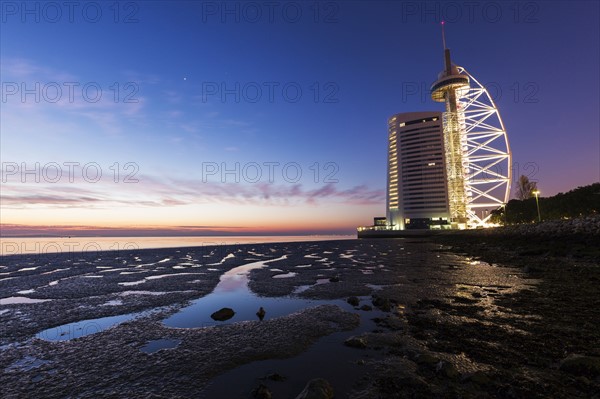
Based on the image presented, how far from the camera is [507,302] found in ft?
43.2

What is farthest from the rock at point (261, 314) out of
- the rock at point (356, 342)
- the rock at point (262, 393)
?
the rock at point (262, 393)

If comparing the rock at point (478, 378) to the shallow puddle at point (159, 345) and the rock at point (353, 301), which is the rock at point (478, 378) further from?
the shallow puddle at point (159, 345)

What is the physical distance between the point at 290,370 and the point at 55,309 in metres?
13.9

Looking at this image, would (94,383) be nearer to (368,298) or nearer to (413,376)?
(413,376)

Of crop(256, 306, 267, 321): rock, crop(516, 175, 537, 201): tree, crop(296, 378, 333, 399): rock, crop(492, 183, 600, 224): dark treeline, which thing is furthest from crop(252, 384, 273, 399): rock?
crop(516, 175, 537, 201): tree

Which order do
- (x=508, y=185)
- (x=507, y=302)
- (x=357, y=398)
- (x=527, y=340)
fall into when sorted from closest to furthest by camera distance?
1. (x=357, y=398)
2. (x=527, y=340)
3. (x=507, y=302)
4. (x=508, y=185)

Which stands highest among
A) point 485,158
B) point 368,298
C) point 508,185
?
point 485,158

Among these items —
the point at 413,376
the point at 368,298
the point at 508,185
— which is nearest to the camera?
the point at 413,376

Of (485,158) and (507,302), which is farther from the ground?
(485,158)

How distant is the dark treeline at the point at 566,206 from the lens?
72688 mm

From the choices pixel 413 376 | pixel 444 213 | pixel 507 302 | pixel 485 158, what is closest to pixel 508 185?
pixel 485 158

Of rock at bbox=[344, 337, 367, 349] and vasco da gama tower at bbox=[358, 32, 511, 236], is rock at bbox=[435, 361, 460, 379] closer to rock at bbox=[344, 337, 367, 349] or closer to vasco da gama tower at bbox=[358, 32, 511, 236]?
rock at bbox=[344, 337, 367, 349]

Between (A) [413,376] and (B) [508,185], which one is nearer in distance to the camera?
(A) [413,376]

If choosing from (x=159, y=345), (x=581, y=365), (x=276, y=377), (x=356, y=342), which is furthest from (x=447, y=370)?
(x=159, y=345)
